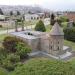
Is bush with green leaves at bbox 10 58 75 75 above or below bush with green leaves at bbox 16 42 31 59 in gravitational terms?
above

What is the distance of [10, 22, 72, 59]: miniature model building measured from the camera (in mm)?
35781

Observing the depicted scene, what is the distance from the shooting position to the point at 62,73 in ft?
71.9

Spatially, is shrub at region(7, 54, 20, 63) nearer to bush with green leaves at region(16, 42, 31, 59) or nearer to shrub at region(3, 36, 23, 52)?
bush with green leaves at region(16, 42, 31, 59)

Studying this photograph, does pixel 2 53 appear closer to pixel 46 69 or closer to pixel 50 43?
pixel 50 43

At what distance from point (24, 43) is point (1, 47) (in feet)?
11.1

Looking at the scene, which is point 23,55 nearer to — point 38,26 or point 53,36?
point 53,36

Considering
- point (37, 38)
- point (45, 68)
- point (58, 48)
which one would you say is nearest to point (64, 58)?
point (58, 48)

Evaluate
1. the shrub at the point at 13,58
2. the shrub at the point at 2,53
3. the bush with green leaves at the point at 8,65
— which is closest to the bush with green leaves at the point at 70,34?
the shrub at the point at 2,53

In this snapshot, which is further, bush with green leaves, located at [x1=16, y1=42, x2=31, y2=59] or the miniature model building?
the miniature model building

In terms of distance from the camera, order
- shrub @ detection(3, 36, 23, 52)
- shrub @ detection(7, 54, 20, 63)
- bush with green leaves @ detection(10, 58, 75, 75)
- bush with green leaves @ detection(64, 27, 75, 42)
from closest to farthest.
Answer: bush with green leaves @ detection(10, 58, 75, 75) → shrub @ detection(7, 54, 20, 63) → shrub @ detection(3, 36, 23, 52) → bush with green leaves @ detection(64, 27, 75, 42)

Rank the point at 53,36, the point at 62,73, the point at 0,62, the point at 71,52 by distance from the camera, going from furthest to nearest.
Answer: the point at 71,52, the point at 53,36, the point at 0,62, the point at 62,73

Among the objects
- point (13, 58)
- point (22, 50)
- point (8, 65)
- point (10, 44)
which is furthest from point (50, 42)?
point (8, 65)

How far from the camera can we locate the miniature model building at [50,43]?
3578 centimetres

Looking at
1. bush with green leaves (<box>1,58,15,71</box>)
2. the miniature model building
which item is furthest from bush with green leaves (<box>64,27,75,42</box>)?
bush with green leaves (<box>1,58,15,71</box>)
